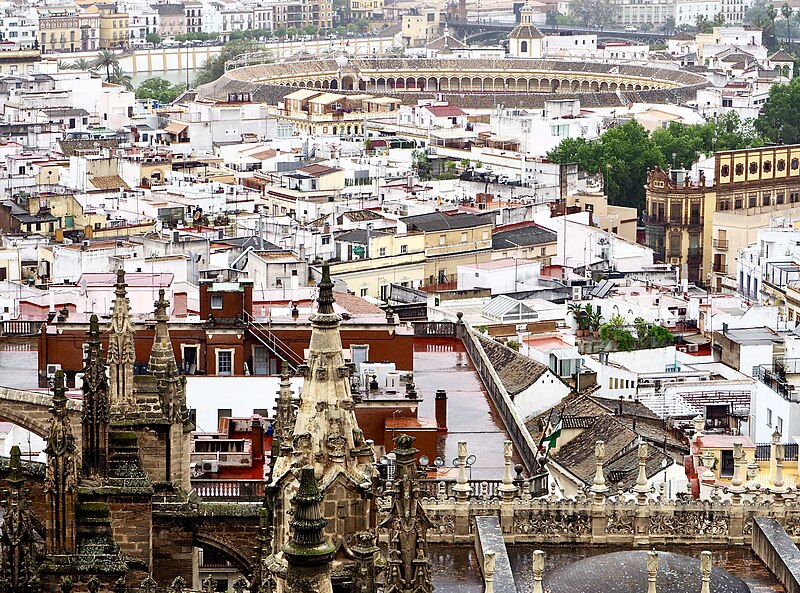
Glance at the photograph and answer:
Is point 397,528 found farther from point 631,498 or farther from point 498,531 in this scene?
point 631,498

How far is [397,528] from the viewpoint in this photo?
21.8 meters

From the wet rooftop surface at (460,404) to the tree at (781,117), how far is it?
92329mm

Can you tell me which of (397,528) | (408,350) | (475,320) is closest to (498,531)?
(397,528)

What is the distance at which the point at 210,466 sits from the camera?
139ft

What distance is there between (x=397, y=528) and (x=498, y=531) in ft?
33.6

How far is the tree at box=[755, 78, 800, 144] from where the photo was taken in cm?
14775

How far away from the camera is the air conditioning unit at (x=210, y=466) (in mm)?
41906

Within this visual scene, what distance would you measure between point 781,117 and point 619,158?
88.5 feet

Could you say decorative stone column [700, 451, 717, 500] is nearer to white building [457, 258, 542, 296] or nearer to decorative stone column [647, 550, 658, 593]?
decorative stone column [647, 550, 658, 593]

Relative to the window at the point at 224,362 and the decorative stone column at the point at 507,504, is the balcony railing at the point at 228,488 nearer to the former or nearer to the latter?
the decorative stone column at the point at 507,504

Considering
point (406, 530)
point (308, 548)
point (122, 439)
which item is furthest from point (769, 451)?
point (308, 548)

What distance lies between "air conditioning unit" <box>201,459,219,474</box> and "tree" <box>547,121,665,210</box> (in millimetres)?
79956

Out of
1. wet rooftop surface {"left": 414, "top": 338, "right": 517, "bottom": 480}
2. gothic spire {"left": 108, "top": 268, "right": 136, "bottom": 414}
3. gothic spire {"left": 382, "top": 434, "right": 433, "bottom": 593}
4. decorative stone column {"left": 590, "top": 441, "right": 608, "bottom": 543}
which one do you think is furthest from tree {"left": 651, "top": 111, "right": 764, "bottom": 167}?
gothic spire {"left": 382, "top": 434, "right": 433, "bottom": 593}

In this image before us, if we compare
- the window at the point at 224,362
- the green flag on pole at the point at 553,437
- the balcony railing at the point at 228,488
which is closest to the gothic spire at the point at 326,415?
the balcony railing at the point at 228,488
